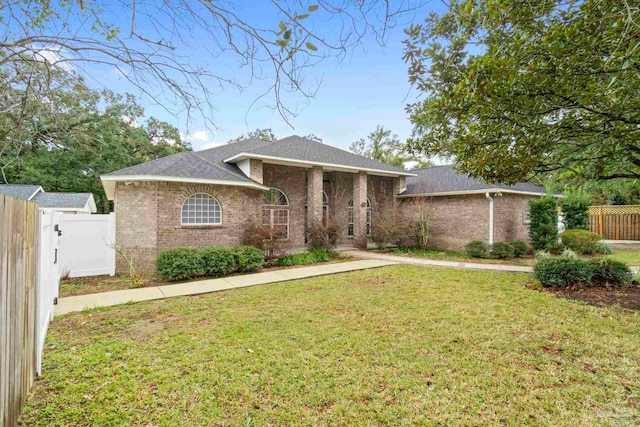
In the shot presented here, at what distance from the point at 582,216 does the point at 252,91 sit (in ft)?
63.2

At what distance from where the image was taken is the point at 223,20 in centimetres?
275

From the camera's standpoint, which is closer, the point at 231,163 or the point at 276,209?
the point at 231,163

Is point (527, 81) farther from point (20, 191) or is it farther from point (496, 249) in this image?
point (20, 191)

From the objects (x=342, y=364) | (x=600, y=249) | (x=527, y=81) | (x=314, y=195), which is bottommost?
(x=342, y=364)

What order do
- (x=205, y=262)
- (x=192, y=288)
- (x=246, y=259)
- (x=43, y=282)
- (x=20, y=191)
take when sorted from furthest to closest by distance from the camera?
(x=20, y=191)
(x=246, y=259)
(x=205, y=262)
(x=192, y=288)
(x=43, y=282)

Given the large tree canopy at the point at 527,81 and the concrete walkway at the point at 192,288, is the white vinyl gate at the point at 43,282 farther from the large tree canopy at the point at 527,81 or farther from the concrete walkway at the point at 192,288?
the large tree canopy at the point at 527,81

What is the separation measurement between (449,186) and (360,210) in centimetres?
476

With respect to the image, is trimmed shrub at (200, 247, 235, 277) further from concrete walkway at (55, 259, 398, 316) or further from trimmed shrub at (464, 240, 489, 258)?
trimmed shrub at (464, 240, 489, 258)

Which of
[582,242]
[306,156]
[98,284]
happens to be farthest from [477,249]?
[98,284]

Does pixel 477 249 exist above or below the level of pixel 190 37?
below

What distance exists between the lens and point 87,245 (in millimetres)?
9109

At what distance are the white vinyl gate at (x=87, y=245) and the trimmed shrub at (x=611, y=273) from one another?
13324 millimetres

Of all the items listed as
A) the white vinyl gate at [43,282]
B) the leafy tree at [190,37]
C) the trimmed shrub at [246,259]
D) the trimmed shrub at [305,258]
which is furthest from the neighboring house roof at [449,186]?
the white vinyl gate at [43,282]

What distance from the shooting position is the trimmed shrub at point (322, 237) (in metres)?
13.2
